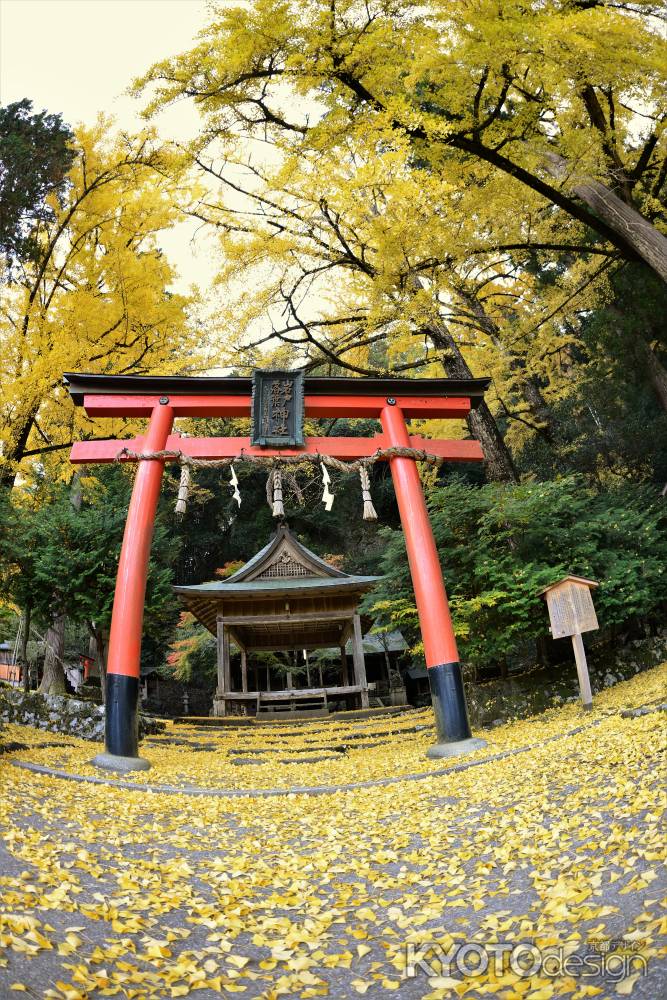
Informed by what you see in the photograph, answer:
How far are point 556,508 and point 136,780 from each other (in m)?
6.61

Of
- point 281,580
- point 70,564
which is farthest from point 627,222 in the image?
point 281,580

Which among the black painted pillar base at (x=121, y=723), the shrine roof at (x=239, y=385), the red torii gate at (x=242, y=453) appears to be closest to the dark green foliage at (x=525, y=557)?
the red torii gate at (x=242, y=453)

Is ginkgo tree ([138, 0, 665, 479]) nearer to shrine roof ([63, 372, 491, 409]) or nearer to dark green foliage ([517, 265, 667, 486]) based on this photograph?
shrine roof ([63, 372, 491, 409])

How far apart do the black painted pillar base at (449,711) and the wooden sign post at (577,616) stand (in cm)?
139

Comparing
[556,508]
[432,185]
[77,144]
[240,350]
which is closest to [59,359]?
[240,350]

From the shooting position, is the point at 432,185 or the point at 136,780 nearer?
the point at 136,780

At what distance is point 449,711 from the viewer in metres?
6.71

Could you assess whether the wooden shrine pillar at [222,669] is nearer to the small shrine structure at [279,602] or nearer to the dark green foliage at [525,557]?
the small shrine structure at [279,602]

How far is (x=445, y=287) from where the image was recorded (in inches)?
327

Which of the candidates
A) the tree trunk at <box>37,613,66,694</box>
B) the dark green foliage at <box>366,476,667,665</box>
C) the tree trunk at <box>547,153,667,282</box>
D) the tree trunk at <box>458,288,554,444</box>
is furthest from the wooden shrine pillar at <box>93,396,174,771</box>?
the tree trunk at <box>37,613,66,694</box>

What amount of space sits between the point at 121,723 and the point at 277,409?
14.4 feet

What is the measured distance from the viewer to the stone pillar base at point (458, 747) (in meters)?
6.38

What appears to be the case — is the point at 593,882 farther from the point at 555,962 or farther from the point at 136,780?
the point at 136,780

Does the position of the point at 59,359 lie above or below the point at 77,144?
below
